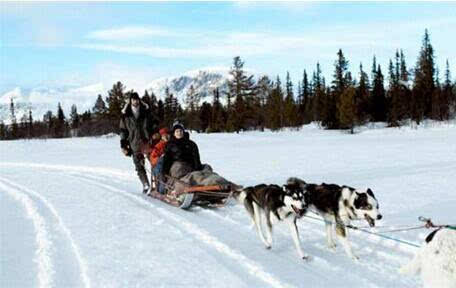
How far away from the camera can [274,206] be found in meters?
5.88

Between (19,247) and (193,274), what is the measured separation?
2407mm

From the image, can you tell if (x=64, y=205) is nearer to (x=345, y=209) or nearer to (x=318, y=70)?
(x=345, y=209)

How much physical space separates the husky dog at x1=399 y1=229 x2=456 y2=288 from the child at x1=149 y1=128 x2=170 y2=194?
6.58 m

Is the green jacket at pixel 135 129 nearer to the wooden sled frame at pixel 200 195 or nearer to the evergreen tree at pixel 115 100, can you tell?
the wooden sled frame at pixel 200 195

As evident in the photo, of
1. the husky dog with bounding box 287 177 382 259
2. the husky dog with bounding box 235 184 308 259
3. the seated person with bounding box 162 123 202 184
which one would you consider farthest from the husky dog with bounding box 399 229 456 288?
the seated person with bounding box 162 123 202 184

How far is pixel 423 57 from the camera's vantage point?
57875 mm

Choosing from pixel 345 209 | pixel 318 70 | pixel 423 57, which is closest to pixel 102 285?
pixel 345 209

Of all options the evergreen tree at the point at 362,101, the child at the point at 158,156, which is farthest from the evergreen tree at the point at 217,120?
the child at the point at 158,156

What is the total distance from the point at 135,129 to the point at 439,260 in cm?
793

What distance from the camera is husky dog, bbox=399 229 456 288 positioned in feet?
10.5

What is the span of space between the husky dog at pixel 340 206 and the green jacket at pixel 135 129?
17.2 feet

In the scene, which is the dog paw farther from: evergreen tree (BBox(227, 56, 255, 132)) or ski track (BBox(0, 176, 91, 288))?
evergreen tree (BBox(227, 56, 255, 132))

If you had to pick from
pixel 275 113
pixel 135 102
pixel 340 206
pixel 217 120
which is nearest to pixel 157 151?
pixel 135 102

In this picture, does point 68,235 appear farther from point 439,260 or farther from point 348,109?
point 348,109
